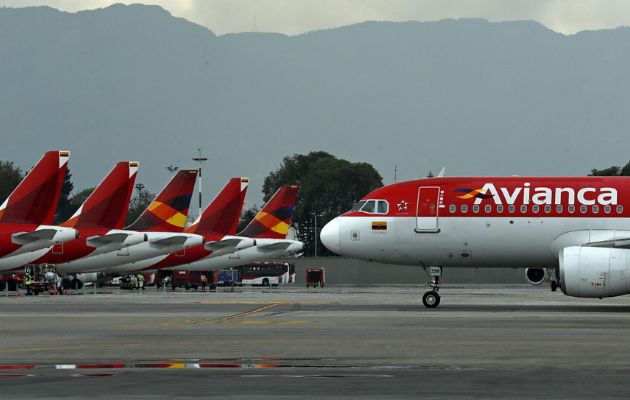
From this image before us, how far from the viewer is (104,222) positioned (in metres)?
77.8

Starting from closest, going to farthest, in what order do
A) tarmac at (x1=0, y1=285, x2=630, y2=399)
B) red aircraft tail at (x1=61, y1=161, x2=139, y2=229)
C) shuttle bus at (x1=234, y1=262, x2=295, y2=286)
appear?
1. tarmac at (x1=0, y1=285, x2=630, y2=399)
2. red aircraft tail at (x1=61, y1=161, x2=139, y2=229)
3. shuttle bus at (x1=234, y1=262, x2=295, y2=286)

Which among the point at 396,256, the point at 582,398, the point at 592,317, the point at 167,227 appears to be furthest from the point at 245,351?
the point at 167,227

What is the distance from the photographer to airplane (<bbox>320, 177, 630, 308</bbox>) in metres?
47.7

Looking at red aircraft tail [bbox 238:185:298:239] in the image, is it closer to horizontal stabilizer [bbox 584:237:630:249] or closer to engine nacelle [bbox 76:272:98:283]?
engine nacelle [bbox 76:272:98:283]

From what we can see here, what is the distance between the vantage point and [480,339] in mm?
29984

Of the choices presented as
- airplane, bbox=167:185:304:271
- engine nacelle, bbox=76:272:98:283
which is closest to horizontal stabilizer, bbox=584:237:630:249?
airplane, bbox=167:185:304:271

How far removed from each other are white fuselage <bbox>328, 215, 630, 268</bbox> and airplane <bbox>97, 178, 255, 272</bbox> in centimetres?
4354

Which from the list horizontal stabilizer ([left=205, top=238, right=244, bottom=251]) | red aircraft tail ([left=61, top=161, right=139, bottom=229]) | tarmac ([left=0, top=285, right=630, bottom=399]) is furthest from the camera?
horizontal stabilizer ([left=205, top=238, right=244, bottom=251])

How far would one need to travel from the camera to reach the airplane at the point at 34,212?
6462 cm

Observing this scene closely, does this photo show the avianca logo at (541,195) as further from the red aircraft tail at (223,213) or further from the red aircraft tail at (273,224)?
the red aircraft tail at (273,224)

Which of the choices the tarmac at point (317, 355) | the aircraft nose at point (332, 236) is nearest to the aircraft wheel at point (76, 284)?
the aircraft nose at point (332, 236)

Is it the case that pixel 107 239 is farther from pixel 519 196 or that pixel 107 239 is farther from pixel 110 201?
pixel 519 196

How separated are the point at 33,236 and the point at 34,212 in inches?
74.8

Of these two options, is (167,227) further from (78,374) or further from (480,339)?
(78,374)
